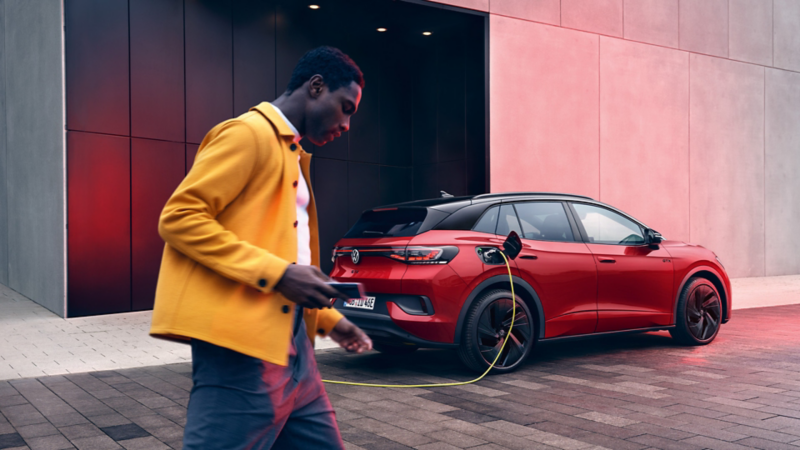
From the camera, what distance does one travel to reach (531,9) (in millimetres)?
13195

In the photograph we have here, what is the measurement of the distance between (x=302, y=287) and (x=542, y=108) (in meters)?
12.1

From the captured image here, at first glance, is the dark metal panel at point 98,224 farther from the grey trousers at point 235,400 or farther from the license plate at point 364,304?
the grey trousers at point 235,400

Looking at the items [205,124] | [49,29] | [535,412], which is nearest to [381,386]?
[535,412]

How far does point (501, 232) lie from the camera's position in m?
6.70

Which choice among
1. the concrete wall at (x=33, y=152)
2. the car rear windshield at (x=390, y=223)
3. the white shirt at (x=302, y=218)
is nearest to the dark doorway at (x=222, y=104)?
the concrete wall at (x=33, y=152)

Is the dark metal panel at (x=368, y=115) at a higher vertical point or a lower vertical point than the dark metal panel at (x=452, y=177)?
higher

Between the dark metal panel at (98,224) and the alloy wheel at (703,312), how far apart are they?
7.80 metres

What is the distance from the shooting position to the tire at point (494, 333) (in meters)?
6.25

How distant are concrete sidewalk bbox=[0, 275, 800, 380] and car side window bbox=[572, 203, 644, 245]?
320 centimetres

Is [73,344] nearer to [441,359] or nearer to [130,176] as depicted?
[130,176]

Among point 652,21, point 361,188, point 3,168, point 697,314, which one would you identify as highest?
point 652,21

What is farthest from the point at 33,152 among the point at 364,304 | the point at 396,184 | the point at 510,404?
the point at 510,404

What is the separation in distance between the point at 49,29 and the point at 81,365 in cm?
595

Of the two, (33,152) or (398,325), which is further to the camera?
(33,152)
